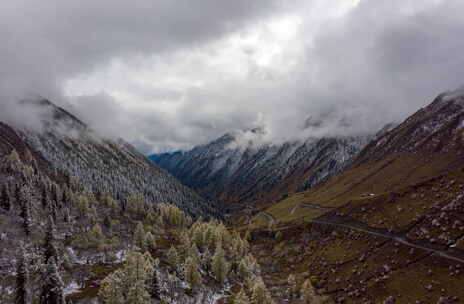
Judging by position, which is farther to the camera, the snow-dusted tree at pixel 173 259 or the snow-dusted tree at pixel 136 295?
the snow-dusted tree at pixel 173 259

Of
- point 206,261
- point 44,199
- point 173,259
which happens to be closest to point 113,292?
point 173,259

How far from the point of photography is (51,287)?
45.2 m

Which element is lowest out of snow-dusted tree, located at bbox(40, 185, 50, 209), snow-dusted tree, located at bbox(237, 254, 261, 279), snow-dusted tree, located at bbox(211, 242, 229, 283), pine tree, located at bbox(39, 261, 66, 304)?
snow-dusted tree, located at bbox(237, 254, 261, 279)

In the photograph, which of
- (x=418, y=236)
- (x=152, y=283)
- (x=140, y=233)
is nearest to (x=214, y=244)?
(x=140, y=233)

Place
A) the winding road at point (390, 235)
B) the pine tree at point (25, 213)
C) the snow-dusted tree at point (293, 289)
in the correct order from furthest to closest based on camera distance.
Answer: the snow-dusted tree at point (293, 289) → the pine tree at point (25, 213) → the winding road at point (390, 235)

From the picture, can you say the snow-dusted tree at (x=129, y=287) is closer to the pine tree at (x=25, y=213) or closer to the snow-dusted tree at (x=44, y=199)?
the pine tree at (x=25, y=213)

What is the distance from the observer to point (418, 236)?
101125 millimetres

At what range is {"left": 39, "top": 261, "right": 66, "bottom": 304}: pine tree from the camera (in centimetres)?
4484

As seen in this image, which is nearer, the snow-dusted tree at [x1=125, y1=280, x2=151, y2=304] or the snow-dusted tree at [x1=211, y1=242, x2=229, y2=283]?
the snow-dusted tree at [x1=125, y1=280, x2=151, y2=304]

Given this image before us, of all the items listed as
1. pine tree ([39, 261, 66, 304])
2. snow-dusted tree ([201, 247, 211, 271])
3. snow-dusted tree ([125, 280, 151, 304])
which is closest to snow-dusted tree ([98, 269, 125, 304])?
snow-dusted tree ([125, 280, 151, 304])

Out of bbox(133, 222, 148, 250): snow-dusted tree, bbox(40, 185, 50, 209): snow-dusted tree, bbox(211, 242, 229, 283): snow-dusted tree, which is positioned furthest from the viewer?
bbox(40, 185, 50, 209): snow-dusted tree

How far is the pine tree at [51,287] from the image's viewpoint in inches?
1766

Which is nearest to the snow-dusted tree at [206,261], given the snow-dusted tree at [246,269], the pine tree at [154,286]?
the snow-dusted tree at [246,269]

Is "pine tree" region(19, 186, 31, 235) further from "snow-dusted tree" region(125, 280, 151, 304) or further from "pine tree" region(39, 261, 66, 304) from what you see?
"pine tree" region(39, 261, 66, 304)
